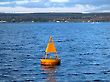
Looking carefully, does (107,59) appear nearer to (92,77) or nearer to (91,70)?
(91,70)

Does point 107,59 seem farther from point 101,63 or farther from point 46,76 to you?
point 46,76

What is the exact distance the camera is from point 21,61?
7800 cm

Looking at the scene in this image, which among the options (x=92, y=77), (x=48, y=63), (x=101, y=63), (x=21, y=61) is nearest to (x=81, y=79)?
(x=92, y=77)

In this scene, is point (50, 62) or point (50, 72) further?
point (50, 62)

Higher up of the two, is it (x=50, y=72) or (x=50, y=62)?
(x=50, y=62)

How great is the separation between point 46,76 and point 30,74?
2.92 meters

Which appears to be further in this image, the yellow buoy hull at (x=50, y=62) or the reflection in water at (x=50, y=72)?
the yellow buoy hull at (x=50, y=62)

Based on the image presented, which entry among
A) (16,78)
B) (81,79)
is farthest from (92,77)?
(16,78)

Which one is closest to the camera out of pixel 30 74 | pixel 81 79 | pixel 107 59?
pixel 81 79

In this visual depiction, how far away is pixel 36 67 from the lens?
69375 millimetres

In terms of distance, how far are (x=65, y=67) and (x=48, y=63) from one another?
2.85 meters

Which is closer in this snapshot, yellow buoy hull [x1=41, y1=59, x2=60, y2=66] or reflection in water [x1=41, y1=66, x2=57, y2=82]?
reflection in water [x1=41, y1=66, x2=57, y2=82]

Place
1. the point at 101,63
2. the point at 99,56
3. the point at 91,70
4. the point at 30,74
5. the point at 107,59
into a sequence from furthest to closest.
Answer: the point at 99,56, the point at 107,59, the point at 101,63, the point at 91,70, the point at 30,74

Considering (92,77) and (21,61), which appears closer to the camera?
(92,77)
